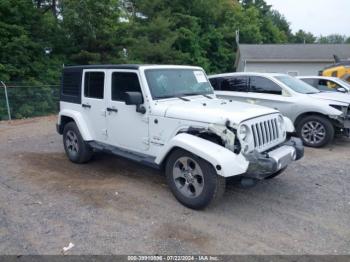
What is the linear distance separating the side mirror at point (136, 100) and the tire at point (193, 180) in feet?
2.84

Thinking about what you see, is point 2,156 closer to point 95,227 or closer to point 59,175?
point 59,175

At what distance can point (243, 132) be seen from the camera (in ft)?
13.8

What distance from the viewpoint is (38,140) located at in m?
8.96

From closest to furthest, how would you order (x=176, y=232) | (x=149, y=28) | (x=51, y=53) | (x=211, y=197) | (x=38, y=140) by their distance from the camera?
(x=176, y=232) → (x=211, y=197) → (x=38, y=140) → (x=51, y=53) → (x=149, y=28)

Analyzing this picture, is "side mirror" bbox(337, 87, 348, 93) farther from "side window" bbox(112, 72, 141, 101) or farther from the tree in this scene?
the tree

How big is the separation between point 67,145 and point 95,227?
3.07 m

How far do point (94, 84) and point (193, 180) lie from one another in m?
2.74

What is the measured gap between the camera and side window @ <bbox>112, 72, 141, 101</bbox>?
5.19 metres

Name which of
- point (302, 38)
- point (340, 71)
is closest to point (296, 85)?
point (340, 71)

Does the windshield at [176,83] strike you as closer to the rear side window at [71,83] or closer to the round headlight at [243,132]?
the round headlight at [243,132]

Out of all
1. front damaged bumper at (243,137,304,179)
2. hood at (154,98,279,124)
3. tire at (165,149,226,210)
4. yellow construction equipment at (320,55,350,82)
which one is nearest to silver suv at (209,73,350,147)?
hood at (154,98,279,124)

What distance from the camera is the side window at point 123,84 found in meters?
5.19

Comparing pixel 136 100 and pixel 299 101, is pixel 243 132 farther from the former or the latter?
pixel 299 101

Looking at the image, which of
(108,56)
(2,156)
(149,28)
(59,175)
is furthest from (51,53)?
(59,175)
